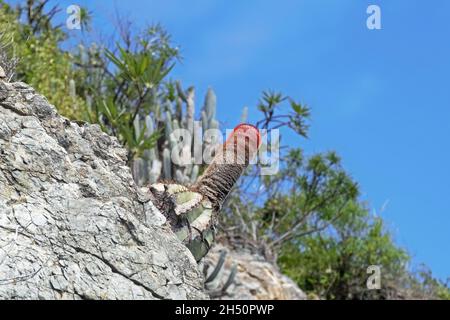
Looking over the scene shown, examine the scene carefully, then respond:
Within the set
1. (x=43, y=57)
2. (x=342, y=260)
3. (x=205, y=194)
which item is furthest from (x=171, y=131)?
(x=205, y=194)

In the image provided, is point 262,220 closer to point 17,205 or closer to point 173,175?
point 173,175

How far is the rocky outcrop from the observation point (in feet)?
44.0

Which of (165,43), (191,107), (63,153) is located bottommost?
(63,153)

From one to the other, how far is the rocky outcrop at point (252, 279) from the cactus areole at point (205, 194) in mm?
6704

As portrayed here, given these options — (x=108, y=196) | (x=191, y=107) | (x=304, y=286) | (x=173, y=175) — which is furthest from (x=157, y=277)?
(x=304, y=286)

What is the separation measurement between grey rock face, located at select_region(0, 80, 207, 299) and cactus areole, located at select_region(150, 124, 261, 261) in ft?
1.33

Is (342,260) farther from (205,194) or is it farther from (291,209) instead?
(205,194)

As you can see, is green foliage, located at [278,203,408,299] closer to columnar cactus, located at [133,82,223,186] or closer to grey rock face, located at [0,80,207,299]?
A: columnar cactus, located at [133,82,223,186]

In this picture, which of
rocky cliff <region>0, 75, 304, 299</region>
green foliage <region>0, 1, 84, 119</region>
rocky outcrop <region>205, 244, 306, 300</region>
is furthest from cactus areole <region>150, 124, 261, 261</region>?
rocky outcrop <region>205, 244, 306, 300</region>

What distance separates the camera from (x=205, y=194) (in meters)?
6.23

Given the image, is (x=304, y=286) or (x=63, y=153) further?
(x=304, y=286)

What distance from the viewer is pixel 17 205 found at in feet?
16.2

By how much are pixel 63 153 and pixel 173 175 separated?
751 cm
